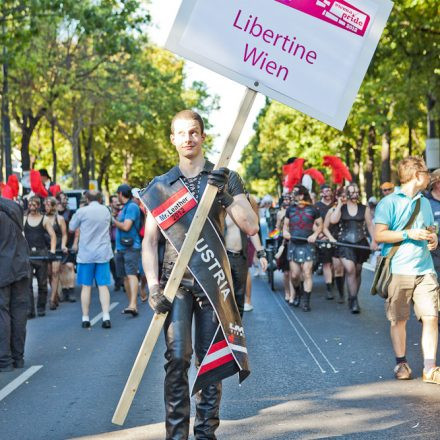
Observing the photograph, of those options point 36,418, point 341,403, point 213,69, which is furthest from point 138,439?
point 213,69

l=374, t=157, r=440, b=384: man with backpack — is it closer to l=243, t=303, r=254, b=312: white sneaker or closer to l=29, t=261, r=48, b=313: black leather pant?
l=243, t=303, r=254, b=312: white sneaker

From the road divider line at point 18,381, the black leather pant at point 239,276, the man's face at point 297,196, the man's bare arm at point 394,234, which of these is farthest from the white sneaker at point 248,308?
the man's bare arm at point 394,234

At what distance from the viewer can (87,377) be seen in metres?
8.56

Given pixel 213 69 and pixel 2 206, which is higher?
pixel 213 69

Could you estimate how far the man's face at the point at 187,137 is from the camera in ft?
16.6

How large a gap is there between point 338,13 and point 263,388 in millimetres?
3684

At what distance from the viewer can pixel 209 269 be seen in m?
5.02

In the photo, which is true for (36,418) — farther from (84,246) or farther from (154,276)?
(84,246)

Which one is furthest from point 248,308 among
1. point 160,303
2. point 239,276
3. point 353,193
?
point 160,303

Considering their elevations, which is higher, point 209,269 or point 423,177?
point 423,177

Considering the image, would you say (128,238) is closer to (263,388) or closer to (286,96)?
(263,388)

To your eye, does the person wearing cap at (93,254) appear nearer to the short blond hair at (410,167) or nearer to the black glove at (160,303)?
the short blond hair at (410,167)

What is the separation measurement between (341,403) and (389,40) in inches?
504

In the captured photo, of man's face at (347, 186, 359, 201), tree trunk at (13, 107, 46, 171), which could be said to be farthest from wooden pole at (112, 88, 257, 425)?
tree trunk at (13, 107, 46, 171)
